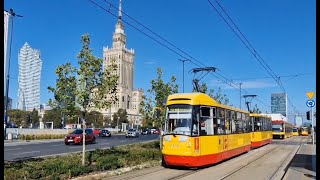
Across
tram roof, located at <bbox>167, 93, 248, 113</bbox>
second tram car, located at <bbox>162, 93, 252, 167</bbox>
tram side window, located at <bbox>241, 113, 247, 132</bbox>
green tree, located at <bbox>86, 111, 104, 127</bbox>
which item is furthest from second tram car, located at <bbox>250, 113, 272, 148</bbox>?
tram roof, located at <bbox>167, 93, 248, 113</bbox>

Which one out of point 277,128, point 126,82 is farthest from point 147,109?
point 126,82

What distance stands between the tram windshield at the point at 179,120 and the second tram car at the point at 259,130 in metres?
14.6

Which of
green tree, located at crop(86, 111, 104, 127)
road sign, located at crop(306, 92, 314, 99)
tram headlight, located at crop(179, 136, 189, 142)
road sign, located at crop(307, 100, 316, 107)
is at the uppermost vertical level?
road sign, located at crop(306, 92, 314, 99)

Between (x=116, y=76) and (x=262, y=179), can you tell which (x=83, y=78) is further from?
(x=262, y=179)

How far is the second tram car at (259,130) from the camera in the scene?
32178 millimetres

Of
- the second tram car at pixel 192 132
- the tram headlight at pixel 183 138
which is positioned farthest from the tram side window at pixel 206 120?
the tram headlight at pixel 183 138

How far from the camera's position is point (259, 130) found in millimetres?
34719

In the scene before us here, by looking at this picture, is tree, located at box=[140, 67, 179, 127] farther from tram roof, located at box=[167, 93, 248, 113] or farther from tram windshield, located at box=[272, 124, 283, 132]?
tram windshield, located at box=[272, 124, 283, 132]

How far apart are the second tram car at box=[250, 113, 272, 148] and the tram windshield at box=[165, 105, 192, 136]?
48.0ft

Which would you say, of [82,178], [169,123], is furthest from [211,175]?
[82,178]

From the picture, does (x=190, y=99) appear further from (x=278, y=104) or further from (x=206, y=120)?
(x=278, y=104)

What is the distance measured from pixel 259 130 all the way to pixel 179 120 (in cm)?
1919

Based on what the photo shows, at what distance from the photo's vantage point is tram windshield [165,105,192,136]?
17.1m

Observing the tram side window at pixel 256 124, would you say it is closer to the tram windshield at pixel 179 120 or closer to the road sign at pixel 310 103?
the road sign at pixel 310 103
